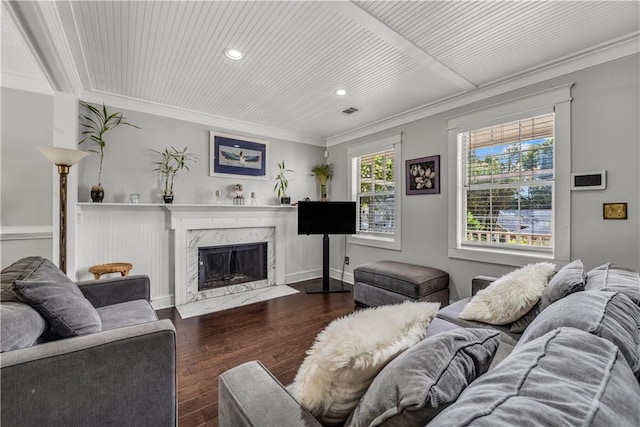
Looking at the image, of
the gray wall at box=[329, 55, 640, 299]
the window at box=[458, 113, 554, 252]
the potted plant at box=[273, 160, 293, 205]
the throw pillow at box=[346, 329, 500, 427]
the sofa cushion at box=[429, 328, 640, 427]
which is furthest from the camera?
the potted plant at box=[273, 160, 293, 205]

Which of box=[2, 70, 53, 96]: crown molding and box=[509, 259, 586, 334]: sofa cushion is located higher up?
box=[2, 70, 53, 96]: crown molding

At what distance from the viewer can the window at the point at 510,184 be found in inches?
102

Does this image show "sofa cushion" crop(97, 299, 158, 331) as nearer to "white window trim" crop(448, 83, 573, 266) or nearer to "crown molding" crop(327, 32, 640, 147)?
"white window trim" crop(448, 83, 573, 266)

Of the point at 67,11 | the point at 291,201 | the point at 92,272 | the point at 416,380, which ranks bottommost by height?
the point at 92,272

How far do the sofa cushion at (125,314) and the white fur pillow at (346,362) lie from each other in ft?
4.71

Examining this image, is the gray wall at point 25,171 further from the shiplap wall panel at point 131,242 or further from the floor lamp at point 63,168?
the floor lamp at point 63,168

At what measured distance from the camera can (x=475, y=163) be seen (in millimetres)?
3076

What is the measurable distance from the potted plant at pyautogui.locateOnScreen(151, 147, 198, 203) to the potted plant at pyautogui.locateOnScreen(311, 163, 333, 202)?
199 cm

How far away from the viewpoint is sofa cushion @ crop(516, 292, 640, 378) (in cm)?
74

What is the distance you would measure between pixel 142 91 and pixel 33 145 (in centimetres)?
A: 117

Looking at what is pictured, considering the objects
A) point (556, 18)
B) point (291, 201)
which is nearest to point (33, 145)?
point (291, 201)

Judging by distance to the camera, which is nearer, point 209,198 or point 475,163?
point 475,163

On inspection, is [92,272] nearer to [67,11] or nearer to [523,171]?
[67,11]

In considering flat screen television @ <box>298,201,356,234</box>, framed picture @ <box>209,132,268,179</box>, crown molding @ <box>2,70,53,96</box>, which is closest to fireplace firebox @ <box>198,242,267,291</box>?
flat screen television @ <box>298,201,356,234</box>
